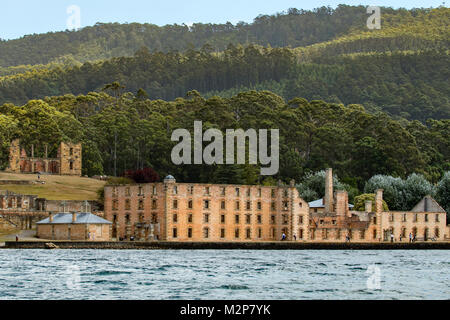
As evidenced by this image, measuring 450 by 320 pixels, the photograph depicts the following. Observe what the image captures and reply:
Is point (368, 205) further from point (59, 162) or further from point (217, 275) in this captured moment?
point (217, 275)

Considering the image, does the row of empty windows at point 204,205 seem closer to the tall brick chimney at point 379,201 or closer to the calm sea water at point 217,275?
the tall brick chimney at point 379,201

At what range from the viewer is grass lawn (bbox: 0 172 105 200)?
385ft

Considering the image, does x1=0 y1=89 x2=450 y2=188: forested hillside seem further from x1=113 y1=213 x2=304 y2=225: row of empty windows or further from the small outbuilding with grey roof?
the small outbuilding with grey roof

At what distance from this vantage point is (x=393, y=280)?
194ft

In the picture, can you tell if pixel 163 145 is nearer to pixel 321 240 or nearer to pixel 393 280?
pixel 321 240

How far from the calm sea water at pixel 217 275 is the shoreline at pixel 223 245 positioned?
4105mm

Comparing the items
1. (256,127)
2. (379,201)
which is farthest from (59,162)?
(379,201)

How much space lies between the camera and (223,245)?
98438mm

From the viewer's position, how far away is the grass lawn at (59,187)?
385 feet

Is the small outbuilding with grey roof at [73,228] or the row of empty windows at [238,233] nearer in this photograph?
the small outbuilding with grey roof at [73,228]

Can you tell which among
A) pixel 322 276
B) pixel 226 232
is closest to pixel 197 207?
pixel 226 232

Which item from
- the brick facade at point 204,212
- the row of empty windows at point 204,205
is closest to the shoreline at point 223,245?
the brick facade at point 204,212

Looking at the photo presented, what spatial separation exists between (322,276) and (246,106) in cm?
11429

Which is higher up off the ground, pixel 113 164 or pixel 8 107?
pixel 8 107
